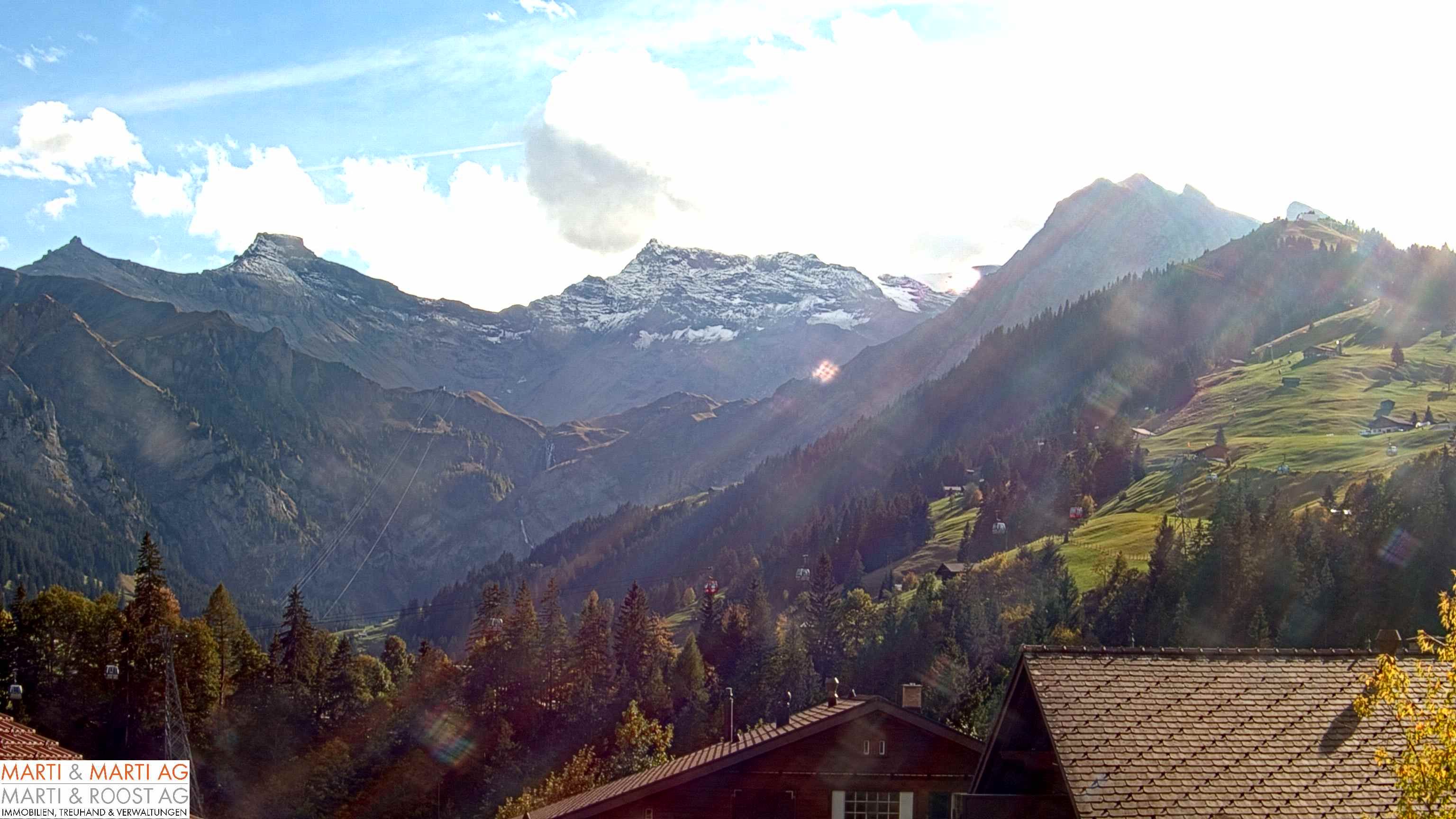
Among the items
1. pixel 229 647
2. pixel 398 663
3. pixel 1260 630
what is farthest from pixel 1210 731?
pixel 398 663

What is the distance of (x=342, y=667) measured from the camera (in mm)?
115000

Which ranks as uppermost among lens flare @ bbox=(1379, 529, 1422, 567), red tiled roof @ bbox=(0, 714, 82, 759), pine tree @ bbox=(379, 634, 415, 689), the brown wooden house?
red tiled roof @ bbox=(0, 714, 82, 759)

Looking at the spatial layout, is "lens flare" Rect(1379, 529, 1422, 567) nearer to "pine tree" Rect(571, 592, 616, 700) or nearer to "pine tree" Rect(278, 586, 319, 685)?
"pine tree" Rect(571, 592, 616, 700)

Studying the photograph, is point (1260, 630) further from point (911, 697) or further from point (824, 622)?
point (911, 697)

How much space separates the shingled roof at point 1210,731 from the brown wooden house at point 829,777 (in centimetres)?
1641

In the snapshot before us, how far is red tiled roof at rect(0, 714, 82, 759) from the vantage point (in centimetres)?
2980

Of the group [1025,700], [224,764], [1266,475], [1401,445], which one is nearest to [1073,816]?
[1025,700]

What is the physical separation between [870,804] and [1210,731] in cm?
2069

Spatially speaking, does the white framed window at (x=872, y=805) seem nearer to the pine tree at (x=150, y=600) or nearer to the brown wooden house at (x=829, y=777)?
the brown wooden house at (x=829, y=777)

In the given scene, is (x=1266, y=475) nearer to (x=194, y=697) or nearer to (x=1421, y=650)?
(x=194, y=697)

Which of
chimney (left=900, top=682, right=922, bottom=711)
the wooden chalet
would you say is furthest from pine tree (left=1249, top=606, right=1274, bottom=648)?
chimney (left=900, top=682, right=922, bottom=711)

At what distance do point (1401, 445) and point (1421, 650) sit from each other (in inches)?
7817

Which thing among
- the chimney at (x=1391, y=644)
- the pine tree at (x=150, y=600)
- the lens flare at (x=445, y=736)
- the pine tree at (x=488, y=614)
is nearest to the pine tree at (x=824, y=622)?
the pine tree at (x=488, y=614)

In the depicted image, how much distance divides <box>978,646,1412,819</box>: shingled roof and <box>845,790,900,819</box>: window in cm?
1718
